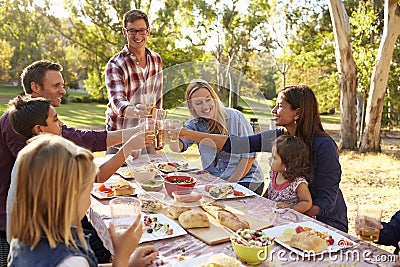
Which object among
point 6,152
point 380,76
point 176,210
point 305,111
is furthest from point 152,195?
point 380,76

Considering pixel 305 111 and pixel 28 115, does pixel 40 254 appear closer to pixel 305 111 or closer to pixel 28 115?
pixel 28 115

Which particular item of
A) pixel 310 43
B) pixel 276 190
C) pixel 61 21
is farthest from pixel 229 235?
pixel 61 21

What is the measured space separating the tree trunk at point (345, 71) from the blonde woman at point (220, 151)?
6.10 meters

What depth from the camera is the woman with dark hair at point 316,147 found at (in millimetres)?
2383

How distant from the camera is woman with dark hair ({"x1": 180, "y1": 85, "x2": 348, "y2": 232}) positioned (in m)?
2.38

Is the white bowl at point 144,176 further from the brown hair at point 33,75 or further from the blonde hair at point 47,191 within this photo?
the blonde hair at point 47,191

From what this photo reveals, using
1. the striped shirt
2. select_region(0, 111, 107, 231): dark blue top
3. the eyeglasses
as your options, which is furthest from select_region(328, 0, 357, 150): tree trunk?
select_region(0, 111, 107, 231): dark blue top

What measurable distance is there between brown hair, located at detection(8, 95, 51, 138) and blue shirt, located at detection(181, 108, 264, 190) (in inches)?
41.7

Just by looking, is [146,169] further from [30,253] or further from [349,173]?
[349,173]

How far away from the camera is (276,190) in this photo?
242 centimetres

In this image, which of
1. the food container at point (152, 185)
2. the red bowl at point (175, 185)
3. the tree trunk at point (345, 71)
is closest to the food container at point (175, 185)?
the red bowl at point (175, 185)

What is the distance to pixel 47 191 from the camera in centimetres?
107

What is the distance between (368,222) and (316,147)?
0.80 metres

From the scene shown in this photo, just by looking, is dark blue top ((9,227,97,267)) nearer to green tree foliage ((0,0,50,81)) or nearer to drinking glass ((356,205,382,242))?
drinking glass ((356,205,382,242))
